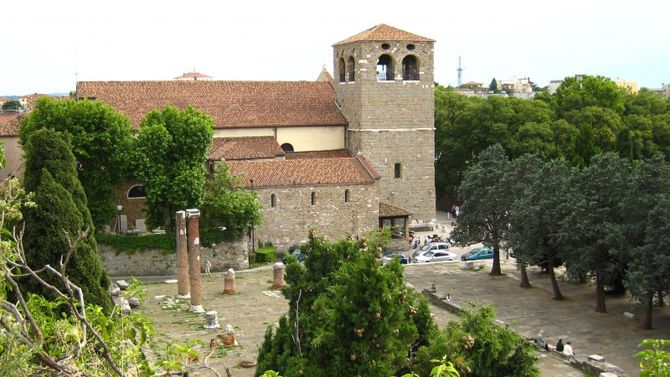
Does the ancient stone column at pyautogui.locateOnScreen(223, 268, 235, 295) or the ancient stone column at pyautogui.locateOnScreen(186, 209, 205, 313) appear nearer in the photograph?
the ancient stone column at pyautogui.locateOnScreen(186, 209, 205, 313)

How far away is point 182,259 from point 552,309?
15.0 meters

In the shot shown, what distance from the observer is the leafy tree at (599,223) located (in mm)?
29516

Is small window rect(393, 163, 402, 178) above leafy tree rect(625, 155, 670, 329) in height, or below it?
above

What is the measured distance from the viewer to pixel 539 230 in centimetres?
3325

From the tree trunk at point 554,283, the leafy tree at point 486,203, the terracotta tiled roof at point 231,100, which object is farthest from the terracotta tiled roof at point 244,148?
the tree trunk at point 554,283

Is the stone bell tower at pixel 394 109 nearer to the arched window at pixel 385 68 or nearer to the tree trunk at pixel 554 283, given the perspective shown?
the arched window at pixel 385 68

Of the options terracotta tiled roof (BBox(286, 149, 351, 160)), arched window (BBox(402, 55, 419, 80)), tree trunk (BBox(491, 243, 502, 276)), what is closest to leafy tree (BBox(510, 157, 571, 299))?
tree trunk (BBox(491, 243, 502, 276))

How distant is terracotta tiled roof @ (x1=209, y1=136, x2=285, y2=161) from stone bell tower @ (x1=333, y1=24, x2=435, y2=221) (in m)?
5.30

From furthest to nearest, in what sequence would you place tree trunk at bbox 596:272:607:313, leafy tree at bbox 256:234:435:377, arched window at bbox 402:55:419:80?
arched window at bbox 402:55:419:80, tree trunk at bbox 596:272:607:313, leafy tree at bbox 256:234:435:377

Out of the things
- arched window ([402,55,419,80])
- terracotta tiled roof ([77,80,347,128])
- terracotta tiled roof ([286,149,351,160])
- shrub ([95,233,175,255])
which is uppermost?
arched window ([402,55,419,80])

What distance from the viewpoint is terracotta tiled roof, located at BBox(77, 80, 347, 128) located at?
45.9 meters

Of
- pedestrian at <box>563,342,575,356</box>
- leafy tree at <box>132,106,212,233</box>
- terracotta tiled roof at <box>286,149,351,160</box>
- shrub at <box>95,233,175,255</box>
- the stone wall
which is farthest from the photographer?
terracotta tiled roof at <box>286,149,351,160</box>

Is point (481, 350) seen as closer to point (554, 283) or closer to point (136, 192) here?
point (554, 283)

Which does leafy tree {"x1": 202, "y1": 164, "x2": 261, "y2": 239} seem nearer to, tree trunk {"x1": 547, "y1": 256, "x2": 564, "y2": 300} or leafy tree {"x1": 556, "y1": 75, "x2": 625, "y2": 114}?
tree trunk {"x1": 547, "y1": 256, "x2": 564, "y2": 300}
